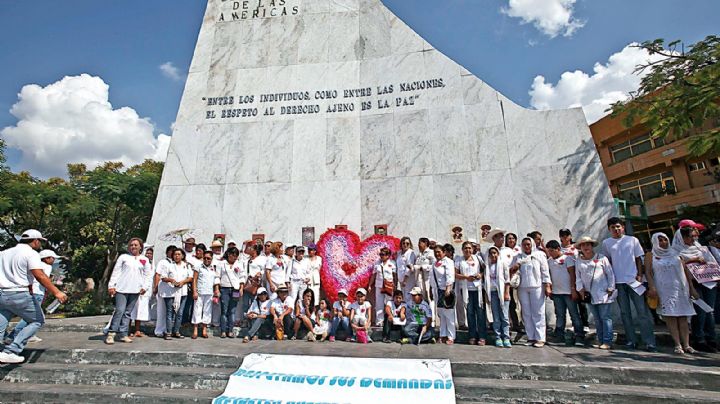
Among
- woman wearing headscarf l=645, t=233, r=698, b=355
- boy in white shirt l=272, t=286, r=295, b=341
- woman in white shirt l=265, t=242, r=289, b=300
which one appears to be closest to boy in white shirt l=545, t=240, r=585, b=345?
woman wearing headscarf l=645, t=233, r=698, b=355

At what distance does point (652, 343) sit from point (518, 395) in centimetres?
267

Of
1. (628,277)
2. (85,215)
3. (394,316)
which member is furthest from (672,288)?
(85,215)

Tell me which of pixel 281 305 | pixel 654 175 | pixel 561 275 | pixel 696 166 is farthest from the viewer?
pixel 654 175

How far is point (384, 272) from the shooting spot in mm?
7188

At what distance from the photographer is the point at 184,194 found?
33.8 ft

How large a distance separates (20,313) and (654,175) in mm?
30224

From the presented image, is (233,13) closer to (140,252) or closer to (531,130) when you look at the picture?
(140,252)

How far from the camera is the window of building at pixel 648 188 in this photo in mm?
23203

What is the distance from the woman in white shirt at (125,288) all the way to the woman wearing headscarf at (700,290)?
8346mm

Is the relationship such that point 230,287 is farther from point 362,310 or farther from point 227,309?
point 362,310

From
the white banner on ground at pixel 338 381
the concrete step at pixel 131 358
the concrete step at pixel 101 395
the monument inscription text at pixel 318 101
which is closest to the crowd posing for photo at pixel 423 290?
the concrete step at pixel 131 358

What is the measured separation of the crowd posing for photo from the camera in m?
5.31

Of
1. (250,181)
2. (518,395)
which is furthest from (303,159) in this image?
(518,395)

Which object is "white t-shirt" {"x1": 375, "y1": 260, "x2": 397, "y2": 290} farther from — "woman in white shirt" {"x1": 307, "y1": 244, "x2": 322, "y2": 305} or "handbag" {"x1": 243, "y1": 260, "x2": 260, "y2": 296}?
"handbag" {"x1": 243, "y1": 260, "x2": 260, "y2": 296}
